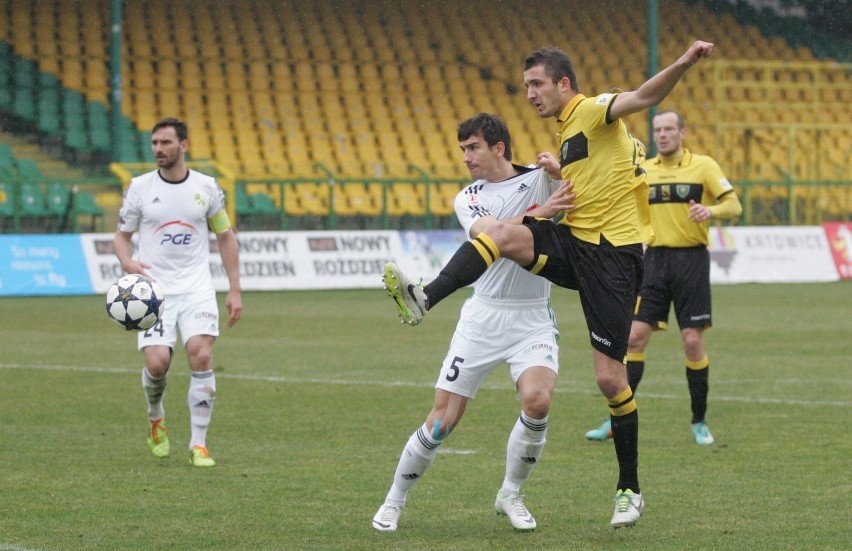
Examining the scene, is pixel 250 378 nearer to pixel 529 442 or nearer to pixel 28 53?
pixel 529 442

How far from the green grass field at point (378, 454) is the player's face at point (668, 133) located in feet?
6.52

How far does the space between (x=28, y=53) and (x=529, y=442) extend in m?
26.9

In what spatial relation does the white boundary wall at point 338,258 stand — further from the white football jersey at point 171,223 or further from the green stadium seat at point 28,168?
the white football jersey at point 171,223

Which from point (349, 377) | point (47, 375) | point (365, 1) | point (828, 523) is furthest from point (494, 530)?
point (365, 1)

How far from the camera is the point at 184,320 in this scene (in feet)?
29.0

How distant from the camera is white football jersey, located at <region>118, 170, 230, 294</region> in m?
8.91

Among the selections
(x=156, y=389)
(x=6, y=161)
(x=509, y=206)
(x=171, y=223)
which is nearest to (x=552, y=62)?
(x=509, y=206)

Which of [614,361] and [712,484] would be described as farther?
[712,484]

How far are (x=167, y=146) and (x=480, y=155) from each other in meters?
2.81

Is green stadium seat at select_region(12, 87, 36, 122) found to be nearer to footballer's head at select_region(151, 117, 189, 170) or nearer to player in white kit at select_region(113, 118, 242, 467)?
player in white kit at select_region(113, 118, 242, 467)

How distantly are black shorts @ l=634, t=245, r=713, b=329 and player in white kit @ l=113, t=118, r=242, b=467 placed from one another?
2.93 m

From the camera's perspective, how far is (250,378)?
13.1 metres

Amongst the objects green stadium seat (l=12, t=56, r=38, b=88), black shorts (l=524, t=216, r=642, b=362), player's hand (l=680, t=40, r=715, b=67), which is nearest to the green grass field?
black shorts (l=524, t=216, r=642, b=362)

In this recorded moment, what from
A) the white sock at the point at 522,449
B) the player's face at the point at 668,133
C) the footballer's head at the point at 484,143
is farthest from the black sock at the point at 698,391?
the footballer's head at the point at 484,143
